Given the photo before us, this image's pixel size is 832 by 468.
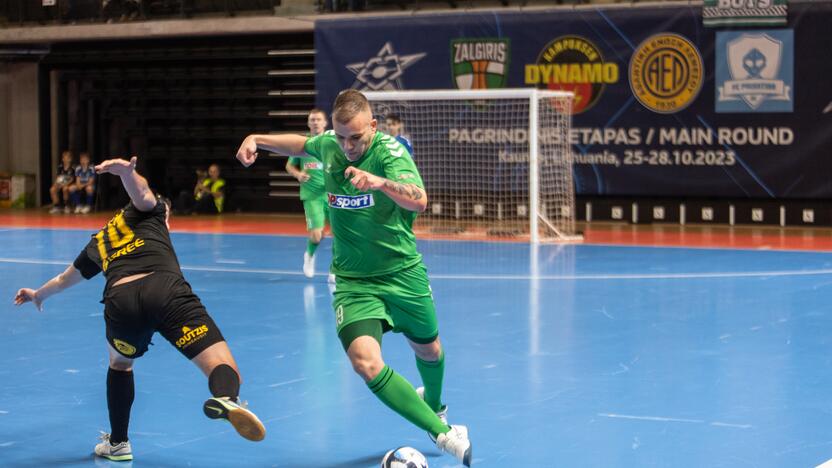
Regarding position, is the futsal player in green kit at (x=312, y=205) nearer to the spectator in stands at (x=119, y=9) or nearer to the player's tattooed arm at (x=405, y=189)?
the player's tattooed arm at (x=405, y=189)

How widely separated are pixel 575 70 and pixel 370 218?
16873 millimetres

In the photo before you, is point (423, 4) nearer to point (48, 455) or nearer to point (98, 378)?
point (98, 378)

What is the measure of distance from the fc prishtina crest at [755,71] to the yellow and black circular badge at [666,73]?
480mm

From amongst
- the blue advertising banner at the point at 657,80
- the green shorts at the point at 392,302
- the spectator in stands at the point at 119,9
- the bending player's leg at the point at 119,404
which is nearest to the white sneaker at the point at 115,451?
the bending player's leg at the point at 119,404

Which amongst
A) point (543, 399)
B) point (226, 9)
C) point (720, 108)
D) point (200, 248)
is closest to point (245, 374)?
point (543, 399)

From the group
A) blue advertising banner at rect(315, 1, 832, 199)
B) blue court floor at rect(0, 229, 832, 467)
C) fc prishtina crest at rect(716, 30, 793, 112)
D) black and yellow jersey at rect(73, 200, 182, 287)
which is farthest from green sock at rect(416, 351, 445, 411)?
fc prishtina crest at rect(716, 30, 793, 112)

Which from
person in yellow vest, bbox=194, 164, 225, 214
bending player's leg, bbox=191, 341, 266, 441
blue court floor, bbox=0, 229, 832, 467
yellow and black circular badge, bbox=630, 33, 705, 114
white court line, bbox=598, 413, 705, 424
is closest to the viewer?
bending player's leg, bbox=191, 341, 266, 441

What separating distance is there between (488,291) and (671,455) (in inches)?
268

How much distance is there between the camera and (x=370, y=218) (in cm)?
583

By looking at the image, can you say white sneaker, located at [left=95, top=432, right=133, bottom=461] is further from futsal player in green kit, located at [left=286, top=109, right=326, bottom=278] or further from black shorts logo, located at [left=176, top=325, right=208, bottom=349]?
futsal player in green kit, located at [left=286, top=109, right=326, bottom=278]

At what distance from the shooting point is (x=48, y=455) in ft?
19.9

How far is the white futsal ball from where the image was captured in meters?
5.27

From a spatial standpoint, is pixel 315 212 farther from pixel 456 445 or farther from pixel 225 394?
pixel 456 445

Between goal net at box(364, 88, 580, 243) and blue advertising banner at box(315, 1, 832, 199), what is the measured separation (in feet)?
2.25
